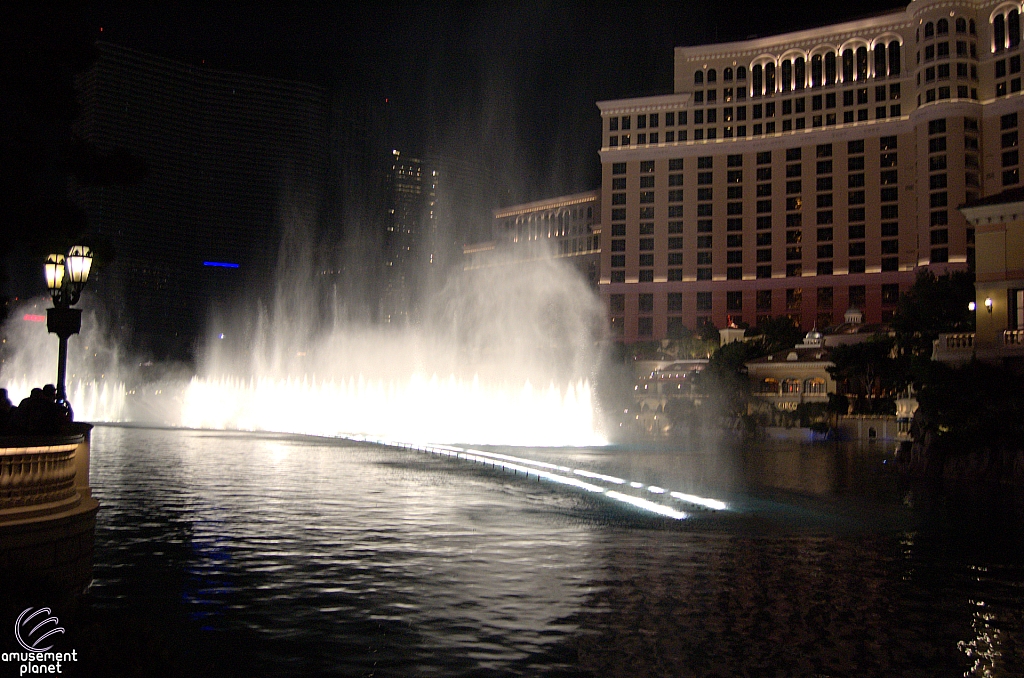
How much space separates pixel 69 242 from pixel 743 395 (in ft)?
215

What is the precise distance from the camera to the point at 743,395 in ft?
244

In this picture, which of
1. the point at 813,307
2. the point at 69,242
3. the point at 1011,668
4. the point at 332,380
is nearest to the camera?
the point at 1011,668

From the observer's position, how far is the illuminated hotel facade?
9656 cm

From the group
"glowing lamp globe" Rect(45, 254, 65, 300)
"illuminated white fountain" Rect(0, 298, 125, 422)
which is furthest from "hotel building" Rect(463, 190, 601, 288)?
"glowing lamp globe" Rect(45, 254, 65, 300)

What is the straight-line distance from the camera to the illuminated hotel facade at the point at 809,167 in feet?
317

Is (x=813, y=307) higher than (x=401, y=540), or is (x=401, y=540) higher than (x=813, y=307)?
(x=813, y=307)

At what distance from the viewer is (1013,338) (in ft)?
96.6

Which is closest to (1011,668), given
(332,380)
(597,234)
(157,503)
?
(157,503)

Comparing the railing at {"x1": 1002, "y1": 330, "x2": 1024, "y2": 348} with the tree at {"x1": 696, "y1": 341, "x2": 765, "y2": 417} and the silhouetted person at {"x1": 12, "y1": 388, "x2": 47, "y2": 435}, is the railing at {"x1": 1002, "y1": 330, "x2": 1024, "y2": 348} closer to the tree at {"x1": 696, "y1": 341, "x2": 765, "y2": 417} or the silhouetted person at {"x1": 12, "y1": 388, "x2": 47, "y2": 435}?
the silhouetted person at {"x1": 12, "y1": 388, "x2": 47, "y2": 435}

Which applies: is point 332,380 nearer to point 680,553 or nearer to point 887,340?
point 887,340

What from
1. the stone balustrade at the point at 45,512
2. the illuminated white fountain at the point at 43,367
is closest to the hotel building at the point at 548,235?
the illuminated white fountain at the point at 43,367

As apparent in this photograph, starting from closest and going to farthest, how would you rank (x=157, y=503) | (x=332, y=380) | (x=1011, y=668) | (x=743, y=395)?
(x=1011, y=668), (x=157, y=503), (x=332, y=380), (x=743, y=395)

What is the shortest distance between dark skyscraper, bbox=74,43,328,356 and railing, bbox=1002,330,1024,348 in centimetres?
13233

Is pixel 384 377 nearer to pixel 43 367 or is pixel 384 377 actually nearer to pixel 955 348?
pixel 43 367
